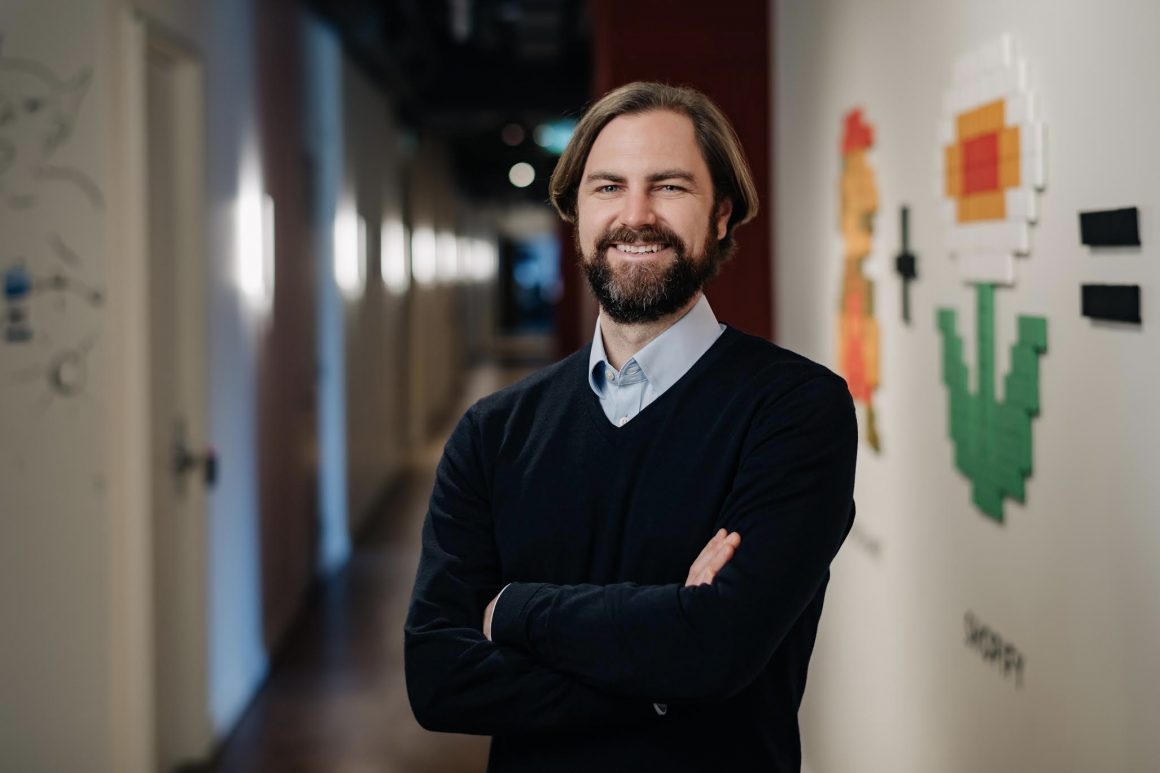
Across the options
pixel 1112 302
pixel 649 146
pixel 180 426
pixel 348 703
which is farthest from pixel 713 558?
pixel 348 703

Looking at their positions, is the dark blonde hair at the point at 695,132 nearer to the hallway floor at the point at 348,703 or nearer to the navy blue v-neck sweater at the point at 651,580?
the navy blue v-neck sweater at the point at 651,580

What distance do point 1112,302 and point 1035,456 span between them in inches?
14.9

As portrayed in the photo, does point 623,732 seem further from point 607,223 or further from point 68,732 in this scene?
point 68,732

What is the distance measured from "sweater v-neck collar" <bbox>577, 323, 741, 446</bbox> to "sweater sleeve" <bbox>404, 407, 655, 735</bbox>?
0.19 meters

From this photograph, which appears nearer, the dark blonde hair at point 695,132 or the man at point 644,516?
the man at point 644,516

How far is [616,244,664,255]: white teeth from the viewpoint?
5.25ft

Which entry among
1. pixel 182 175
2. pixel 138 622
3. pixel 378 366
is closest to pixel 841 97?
pixel 182 175

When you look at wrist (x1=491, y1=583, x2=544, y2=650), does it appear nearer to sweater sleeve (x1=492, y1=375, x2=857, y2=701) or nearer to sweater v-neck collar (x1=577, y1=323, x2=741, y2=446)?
sweater sleeve (x1=492, y1=375, x2=857, y2=701)

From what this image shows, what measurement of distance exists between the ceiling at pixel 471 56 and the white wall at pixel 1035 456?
12.3 ft

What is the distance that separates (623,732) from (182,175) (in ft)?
10.1

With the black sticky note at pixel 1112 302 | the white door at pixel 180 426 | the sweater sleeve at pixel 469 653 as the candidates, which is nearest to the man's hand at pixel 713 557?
the sweater sleeve at pixel 469 653

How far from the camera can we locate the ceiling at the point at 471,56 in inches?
292

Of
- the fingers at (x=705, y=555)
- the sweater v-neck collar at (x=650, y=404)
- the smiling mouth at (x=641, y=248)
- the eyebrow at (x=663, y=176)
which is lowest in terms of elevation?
the fingers at (x=705, y=555)

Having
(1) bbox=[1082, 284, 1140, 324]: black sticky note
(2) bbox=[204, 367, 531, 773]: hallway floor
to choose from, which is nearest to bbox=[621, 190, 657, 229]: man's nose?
(1) bbox=[1082, 284, 1140, 324]: black sticky note
